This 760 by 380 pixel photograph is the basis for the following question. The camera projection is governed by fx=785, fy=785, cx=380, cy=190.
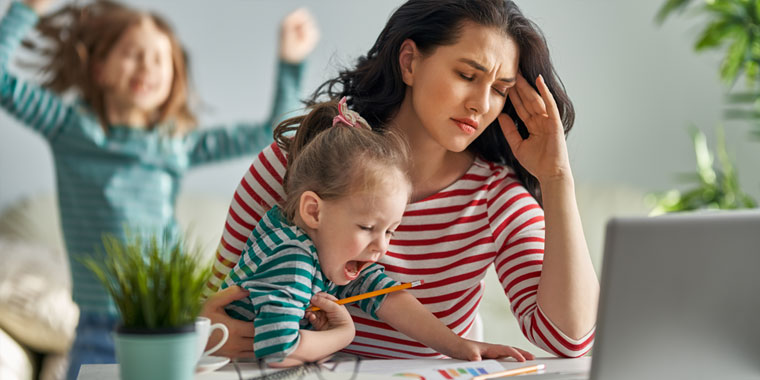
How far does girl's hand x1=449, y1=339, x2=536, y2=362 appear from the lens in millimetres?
1195

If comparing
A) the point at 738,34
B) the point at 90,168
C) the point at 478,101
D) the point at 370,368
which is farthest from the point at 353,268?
the point at 738,34

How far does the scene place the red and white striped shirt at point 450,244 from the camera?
55.6 inches

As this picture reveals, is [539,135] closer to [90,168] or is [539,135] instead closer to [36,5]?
[90,168]

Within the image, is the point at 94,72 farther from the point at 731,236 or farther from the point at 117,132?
the point at 731,236

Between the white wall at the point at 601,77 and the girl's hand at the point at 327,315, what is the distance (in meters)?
2.00

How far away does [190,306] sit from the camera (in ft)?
2.85

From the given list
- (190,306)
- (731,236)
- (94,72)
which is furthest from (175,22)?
(731,236)

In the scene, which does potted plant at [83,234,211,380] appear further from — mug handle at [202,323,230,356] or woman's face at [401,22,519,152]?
woman's face at [401,22,519,152]

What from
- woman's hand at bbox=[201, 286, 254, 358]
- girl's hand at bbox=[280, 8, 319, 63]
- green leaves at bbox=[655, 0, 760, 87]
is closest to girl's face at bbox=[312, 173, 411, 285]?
woman's hand at bbox=[201, 286, 254, 358]

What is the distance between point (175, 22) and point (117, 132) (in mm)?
821

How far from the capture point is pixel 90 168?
2.32 metres

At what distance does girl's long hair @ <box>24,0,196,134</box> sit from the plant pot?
5.64 feet

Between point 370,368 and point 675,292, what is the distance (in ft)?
1.47

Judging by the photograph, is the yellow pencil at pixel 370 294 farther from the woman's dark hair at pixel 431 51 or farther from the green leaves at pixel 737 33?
the green leaves at pixel 737 33
